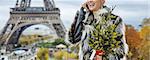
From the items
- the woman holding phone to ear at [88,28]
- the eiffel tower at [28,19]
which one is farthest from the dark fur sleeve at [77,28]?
the eiffel tower at [28,19]

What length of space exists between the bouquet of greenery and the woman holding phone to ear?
0.02 m

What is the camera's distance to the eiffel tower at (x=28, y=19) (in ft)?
9.73

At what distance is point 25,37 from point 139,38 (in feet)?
2.61

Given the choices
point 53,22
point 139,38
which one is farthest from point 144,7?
point 53,22

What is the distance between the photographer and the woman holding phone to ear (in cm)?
247

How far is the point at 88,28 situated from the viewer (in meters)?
2.50

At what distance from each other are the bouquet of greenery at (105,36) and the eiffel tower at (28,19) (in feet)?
1.84

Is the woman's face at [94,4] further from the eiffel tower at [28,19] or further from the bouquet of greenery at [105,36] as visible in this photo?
the eiffel tower at [28,19]

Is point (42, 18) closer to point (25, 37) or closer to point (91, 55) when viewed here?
point (25, 37)

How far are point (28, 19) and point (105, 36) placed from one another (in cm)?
76

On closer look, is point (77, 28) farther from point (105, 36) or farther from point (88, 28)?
point (105, 36)

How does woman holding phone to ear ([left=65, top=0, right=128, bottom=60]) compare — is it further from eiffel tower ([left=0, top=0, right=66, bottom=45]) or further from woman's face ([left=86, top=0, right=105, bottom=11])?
eiffel tower ([left=0, top=0, right=66, bottom=45])

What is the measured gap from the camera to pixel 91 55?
247 centimetres

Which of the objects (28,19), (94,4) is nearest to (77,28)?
(94,4)
